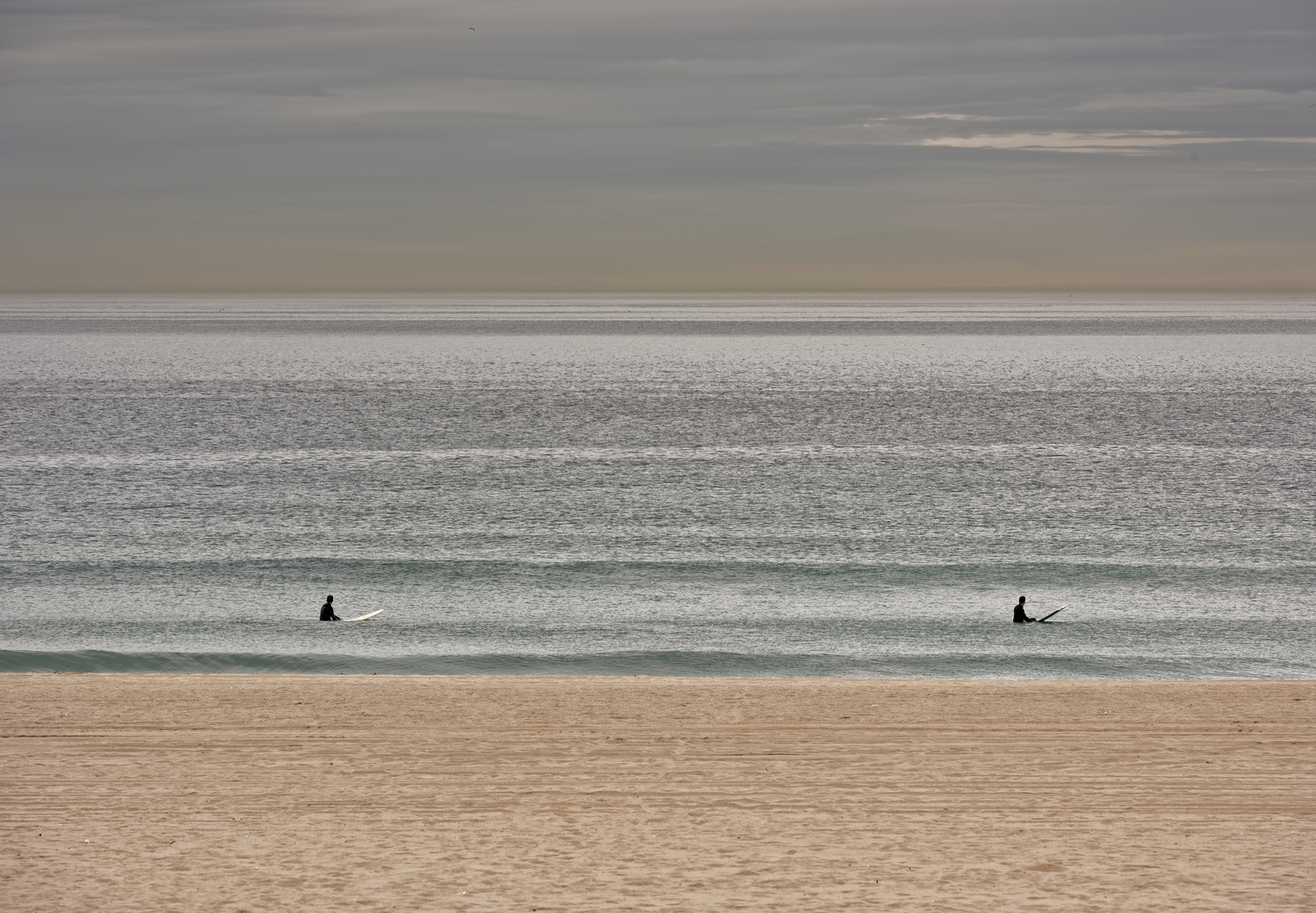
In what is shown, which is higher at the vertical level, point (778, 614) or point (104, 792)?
point (104, 792)

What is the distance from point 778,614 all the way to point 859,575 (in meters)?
5.04

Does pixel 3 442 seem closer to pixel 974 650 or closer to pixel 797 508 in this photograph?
pixel 797 508

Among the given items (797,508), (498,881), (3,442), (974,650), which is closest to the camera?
(498,881)

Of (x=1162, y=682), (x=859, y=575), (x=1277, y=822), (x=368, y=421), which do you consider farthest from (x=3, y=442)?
(x=1277, y=822)

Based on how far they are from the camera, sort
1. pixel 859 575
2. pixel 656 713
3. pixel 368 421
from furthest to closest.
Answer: pixel 368 421, pixel 859 575, pixel 656 713

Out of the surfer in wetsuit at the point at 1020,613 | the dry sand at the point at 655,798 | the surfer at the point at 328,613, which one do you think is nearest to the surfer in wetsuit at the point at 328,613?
the surfer at the point at 328,613

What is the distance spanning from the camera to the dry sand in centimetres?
1035

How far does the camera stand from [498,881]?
10.5 metres

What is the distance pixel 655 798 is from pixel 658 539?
77.6 ft

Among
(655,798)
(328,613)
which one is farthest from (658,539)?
(655,798)

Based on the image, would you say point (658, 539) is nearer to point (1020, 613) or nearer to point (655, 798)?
point (1020, 613)

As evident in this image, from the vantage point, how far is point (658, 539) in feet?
119

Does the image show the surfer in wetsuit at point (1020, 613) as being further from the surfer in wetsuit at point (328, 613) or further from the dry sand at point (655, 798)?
the surfer in wetsuit at point (328, 613)

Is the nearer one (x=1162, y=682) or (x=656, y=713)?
(x=656, y=713)
